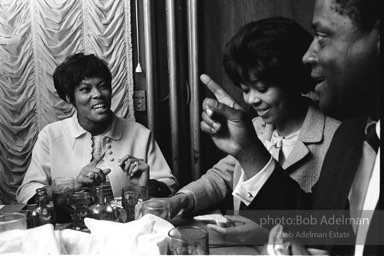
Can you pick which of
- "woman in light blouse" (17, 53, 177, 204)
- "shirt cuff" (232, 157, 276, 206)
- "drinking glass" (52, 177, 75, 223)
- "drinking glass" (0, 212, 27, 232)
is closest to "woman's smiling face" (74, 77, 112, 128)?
"woman in light blouse" (17, 53, 177, 204)

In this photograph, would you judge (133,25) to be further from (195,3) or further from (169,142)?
(169,142)

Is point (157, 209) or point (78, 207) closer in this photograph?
point (157, 209)

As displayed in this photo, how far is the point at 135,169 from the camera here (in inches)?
55.5

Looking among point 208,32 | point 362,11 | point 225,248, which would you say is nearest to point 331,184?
point 225,248

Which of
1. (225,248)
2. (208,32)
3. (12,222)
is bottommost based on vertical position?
(225,248)

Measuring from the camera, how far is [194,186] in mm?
1374

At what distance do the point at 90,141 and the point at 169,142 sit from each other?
66 centimetres

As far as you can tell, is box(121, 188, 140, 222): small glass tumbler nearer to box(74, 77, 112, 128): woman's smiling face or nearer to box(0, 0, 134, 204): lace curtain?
box(74, 77, 112, 128): woman's smiling face

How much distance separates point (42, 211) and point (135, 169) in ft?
1.28

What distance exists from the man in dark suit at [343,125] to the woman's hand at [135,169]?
0.51 meters

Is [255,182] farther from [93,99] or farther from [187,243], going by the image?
[93,99]

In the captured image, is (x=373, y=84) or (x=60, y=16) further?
(x=60, y=16)

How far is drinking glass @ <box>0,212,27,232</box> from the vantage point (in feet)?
2.98

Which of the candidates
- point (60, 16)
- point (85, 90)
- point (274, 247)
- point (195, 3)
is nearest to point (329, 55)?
point (274, 247)
